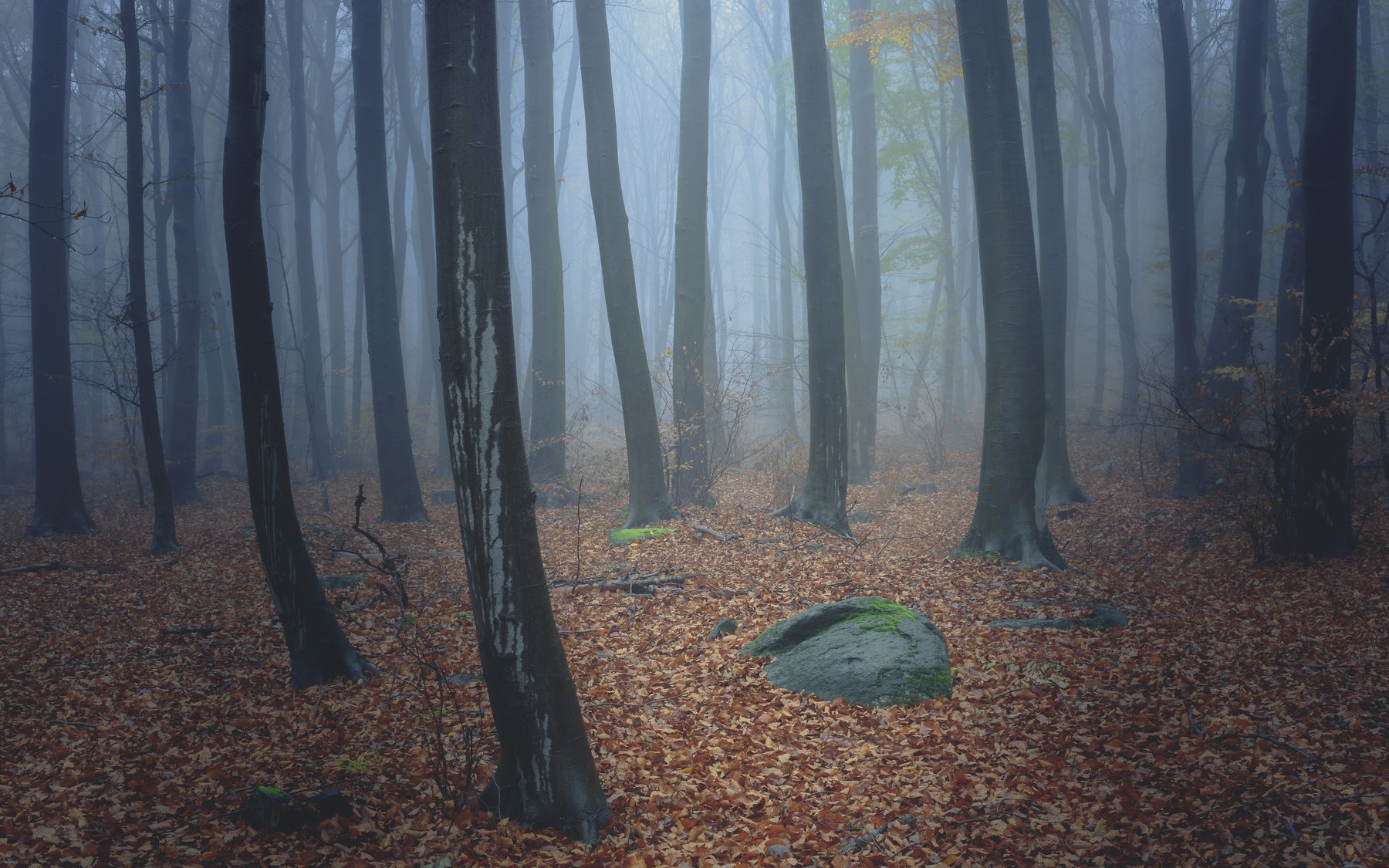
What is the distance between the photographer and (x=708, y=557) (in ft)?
28.9

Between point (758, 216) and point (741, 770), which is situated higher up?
point (758, 216)

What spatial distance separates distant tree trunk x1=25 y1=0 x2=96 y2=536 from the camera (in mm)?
11086

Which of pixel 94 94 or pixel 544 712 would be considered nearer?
pixel 544 712

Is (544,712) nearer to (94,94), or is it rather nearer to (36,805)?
(36,805)

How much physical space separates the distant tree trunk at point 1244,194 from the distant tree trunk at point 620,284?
797cm

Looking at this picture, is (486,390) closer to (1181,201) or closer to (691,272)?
(691,272)

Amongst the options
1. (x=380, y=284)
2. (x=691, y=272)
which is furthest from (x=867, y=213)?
(x=380, y=284)

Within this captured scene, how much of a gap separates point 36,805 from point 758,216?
137ft

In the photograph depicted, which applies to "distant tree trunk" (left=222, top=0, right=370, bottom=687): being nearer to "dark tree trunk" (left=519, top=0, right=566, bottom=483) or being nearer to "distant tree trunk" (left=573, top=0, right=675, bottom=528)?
"distant tree trunk" (left=573, top=0, right=675, bottom=528)

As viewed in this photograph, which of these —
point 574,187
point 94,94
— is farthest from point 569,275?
point 94,94

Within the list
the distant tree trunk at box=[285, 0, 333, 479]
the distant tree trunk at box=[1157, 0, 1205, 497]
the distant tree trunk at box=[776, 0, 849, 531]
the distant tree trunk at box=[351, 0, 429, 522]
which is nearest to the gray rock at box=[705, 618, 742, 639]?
the distant tree trunk at box=[776, 0, 849, 531]

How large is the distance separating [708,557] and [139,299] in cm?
778

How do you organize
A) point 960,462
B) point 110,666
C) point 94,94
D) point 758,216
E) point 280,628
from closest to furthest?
point 110,666 → point 280,628 → point 960,462 → point 94,94 → point 758,216

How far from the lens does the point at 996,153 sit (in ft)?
26.7
